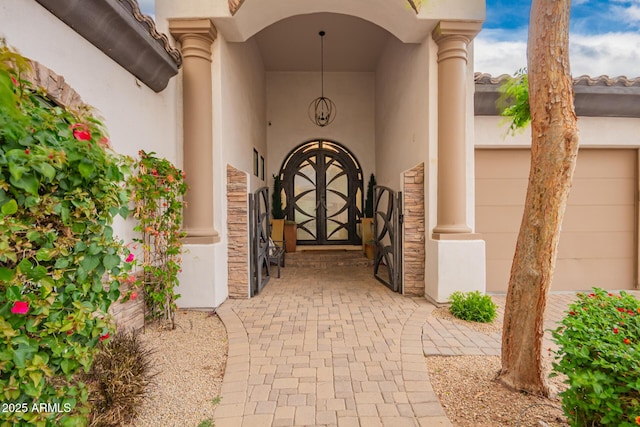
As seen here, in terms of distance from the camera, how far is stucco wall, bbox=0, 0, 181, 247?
81.6 inches

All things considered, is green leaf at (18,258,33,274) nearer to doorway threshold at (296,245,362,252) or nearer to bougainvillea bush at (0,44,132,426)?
bougainvillea bush at (0,44,132,426)

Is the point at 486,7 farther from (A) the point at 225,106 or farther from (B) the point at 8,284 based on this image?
(B) the point at 8,284

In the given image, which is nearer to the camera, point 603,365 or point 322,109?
point 603,365

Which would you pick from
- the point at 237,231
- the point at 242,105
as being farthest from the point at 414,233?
the point at 242,105

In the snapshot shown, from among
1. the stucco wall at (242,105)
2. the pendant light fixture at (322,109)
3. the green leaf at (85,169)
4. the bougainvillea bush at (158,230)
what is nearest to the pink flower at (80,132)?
the green leaf at (85,169)

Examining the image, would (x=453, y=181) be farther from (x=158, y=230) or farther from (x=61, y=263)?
(x=61, y=263)

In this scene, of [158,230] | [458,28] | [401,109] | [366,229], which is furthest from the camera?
[366,229]

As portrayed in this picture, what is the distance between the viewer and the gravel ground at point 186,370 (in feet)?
6.77

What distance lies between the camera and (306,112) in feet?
27.5

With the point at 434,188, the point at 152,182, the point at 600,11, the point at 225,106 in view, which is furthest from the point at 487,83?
the point at 152,182

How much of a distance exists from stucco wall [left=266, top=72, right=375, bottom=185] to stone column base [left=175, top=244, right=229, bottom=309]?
4563mm

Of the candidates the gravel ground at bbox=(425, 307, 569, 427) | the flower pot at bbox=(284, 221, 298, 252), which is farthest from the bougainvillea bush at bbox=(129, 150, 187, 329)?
the flower pot at bbox=(284, 221, 298, 252)

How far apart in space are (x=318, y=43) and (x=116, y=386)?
23.2 ft

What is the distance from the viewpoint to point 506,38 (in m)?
5.22
